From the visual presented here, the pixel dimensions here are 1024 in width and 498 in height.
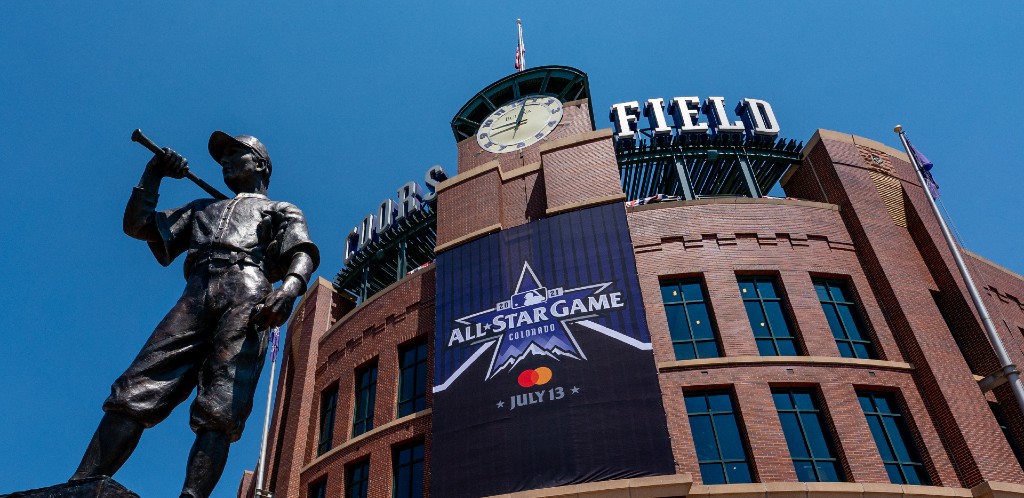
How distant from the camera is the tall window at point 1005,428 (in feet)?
65.6

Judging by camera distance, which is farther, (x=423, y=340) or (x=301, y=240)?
(x=423, y=340)

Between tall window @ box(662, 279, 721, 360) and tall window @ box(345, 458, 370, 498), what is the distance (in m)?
10.6

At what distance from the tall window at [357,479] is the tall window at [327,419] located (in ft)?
5.98

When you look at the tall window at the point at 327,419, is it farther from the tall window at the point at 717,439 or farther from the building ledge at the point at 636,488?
the tall window at the point at 717,439

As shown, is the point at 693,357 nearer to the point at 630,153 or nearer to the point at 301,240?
the point at 630,153

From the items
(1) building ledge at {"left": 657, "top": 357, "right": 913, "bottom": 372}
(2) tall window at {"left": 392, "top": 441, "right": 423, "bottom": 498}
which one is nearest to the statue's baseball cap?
(1) building ledge at {"left": 657, "top": 357, "right": 913, "bottom": 372}

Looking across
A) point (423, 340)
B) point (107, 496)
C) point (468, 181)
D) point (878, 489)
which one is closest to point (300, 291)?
point (107, 496)

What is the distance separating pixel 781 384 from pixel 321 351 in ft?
57.6

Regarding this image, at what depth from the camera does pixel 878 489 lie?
56.9 feet

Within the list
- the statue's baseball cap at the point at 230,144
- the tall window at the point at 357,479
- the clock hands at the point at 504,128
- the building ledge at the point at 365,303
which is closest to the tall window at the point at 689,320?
the building ledge at the point at 365,303

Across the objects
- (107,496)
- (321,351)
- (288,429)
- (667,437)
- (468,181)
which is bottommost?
(107,496)

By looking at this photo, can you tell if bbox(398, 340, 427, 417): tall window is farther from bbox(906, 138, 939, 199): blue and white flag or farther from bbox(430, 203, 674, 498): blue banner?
bbox(906, 138, 939, 199): blue and white flag

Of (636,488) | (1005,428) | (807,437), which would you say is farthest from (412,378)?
(1005,428)

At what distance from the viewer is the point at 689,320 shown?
21.8 meters
